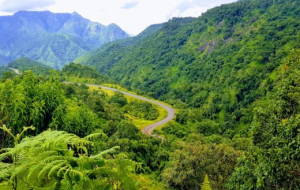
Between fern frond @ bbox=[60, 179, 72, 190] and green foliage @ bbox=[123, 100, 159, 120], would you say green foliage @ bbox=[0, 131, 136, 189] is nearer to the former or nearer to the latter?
fern frond @ bbox=[60, 179, 72, 190]

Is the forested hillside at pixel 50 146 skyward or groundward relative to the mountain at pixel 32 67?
groundward

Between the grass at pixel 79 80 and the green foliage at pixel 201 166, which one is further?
the grass at pixel 79 80

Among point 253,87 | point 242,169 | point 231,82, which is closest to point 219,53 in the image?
point 231,82

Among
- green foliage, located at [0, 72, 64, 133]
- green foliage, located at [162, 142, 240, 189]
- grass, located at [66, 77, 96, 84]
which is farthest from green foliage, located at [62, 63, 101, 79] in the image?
green foliage, located at [0, 72, 64, 133]

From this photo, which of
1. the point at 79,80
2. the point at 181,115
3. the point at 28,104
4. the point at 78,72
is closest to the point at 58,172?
the point at 28,104

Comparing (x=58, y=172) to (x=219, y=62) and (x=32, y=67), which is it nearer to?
(x=219, y=62)

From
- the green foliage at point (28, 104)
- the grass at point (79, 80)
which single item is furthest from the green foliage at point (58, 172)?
the grass at point (79, 80)

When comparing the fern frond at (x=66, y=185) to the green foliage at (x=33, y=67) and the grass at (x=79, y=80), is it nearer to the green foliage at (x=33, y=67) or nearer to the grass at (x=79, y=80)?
the green foliage at (x=33, y=67)
